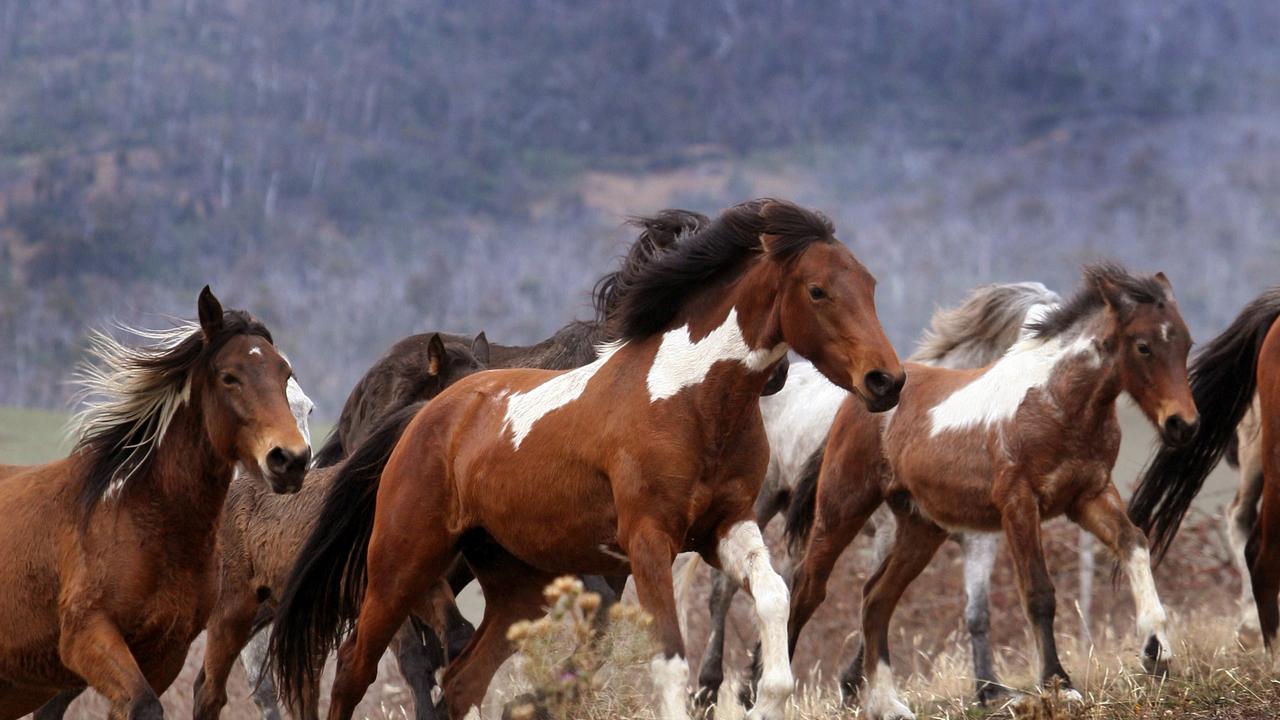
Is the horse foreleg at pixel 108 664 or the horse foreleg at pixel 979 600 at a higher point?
the horse foreleg at pixel 108 664

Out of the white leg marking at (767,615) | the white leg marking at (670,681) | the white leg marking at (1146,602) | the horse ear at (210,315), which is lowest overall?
the white leg marking at (1146,602)

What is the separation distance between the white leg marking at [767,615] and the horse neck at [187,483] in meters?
2.19

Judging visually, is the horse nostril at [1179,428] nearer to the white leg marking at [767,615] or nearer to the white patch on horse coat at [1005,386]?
the white patch on horse coat at [1005,386]

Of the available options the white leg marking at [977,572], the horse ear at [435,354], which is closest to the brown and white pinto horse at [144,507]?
the horse ear at [435,354]

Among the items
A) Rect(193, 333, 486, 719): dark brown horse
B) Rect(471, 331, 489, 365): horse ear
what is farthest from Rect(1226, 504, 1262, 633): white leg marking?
Rect(193, 333, 486, 719): dark brown horse

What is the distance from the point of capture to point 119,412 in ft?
21.2

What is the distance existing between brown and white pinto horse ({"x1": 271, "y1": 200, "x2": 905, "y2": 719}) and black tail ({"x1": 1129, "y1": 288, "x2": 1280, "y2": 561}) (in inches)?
134

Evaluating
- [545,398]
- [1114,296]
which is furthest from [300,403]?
[1114,296]

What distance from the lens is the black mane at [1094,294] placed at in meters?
7.04

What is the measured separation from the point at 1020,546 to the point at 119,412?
3.93 m

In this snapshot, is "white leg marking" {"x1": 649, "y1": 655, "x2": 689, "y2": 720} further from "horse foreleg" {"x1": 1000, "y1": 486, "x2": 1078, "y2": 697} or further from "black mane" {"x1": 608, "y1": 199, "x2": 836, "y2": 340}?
Answer: "horse foreleg" {"x1": 1000, "y1": 486, "x2": 1078, "y2": 697}

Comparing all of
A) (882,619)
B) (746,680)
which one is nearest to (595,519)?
(882,619)

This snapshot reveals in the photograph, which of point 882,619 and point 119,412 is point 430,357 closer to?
point 119,412

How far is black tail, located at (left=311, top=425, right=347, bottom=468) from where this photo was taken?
382 inches
